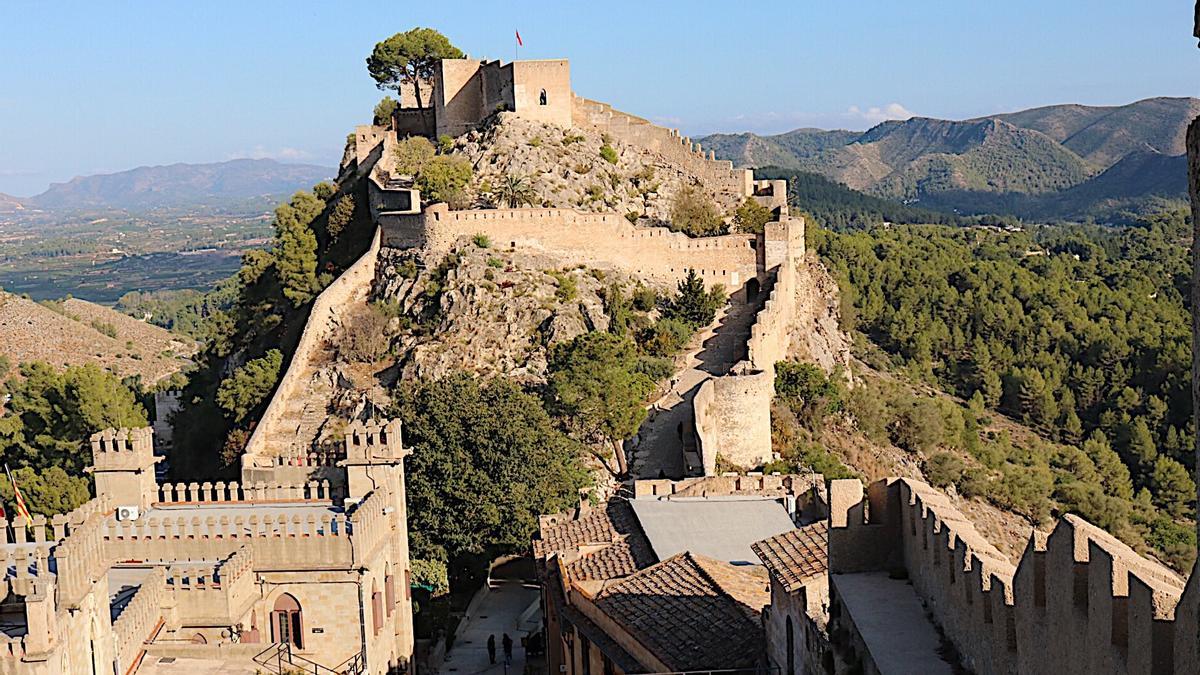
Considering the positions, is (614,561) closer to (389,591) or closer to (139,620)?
(389,591)

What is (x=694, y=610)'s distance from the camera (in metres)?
15.7

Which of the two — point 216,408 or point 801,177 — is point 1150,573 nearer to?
point 216,408

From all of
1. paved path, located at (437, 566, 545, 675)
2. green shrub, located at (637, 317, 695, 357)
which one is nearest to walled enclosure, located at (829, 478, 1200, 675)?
paved path, located at (437, 566, 545, 675)

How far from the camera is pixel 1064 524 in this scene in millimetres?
7348

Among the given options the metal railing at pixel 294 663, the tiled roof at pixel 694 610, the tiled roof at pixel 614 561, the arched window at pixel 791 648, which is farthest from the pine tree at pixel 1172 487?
the arched window at pixel 791 648

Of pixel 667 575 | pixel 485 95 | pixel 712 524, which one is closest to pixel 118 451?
pixel 667 575

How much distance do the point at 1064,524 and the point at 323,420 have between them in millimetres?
28869

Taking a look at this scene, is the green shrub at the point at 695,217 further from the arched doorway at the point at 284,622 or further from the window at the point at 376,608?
the arched doorway at the point at 284,622

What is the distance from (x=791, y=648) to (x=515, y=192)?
29.5m

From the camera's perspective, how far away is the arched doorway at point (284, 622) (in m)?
18.0

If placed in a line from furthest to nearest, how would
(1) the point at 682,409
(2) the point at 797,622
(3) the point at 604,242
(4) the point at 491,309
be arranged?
(3) the point at 604,242, (4) the point at 491,309, (1) the point at 682,409, (2) the point at 797,622

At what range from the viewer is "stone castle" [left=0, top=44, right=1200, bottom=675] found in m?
8.04

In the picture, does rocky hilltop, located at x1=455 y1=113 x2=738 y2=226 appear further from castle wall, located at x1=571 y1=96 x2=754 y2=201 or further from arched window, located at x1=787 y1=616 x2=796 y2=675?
arched window, located at x1=787 y1=616 x2=796 y2=675

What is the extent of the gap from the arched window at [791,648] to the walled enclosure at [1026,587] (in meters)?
1.31
